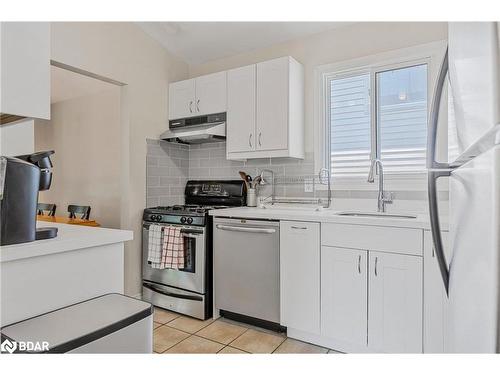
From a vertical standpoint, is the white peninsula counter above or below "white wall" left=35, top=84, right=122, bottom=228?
below

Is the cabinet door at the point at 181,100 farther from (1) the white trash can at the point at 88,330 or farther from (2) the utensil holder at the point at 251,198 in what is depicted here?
(1) the white trash can at the point at 88,330

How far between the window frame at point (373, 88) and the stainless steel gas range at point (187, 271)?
3.00 feet

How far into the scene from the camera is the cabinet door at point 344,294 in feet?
6.73

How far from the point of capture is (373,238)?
2020 mm

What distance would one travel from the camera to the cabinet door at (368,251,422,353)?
187 cm

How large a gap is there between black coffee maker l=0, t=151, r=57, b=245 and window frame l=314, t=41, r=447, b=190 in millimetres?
2262

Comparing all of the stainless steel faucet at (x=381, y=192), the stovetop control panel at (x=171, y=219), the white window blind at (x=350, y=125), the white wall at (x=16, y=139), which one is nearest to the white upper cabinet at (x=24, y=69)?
the white wall at (x=16, y=139)

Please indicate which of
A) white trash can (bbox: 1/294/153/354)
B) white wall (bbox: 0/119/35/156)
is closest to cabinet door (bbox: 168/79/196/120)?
white wall (bbox: 0/119/35/156)

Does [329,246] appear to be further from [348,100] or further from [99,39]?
[99,39]

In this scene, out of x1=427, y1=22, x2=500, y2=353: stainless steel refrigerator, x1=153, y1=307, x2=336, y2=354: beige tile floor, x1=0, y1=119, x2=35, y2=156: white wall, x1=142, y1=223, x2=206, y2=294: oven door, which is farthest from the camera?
x1=142, y1=223, x2=206, y2=294: oven door

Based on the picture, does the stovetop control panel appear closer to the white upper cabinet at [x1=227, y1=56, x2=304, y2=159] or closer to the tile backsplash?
the tile backsplash

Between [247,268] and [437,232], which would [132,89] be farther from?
A: [437,232]
